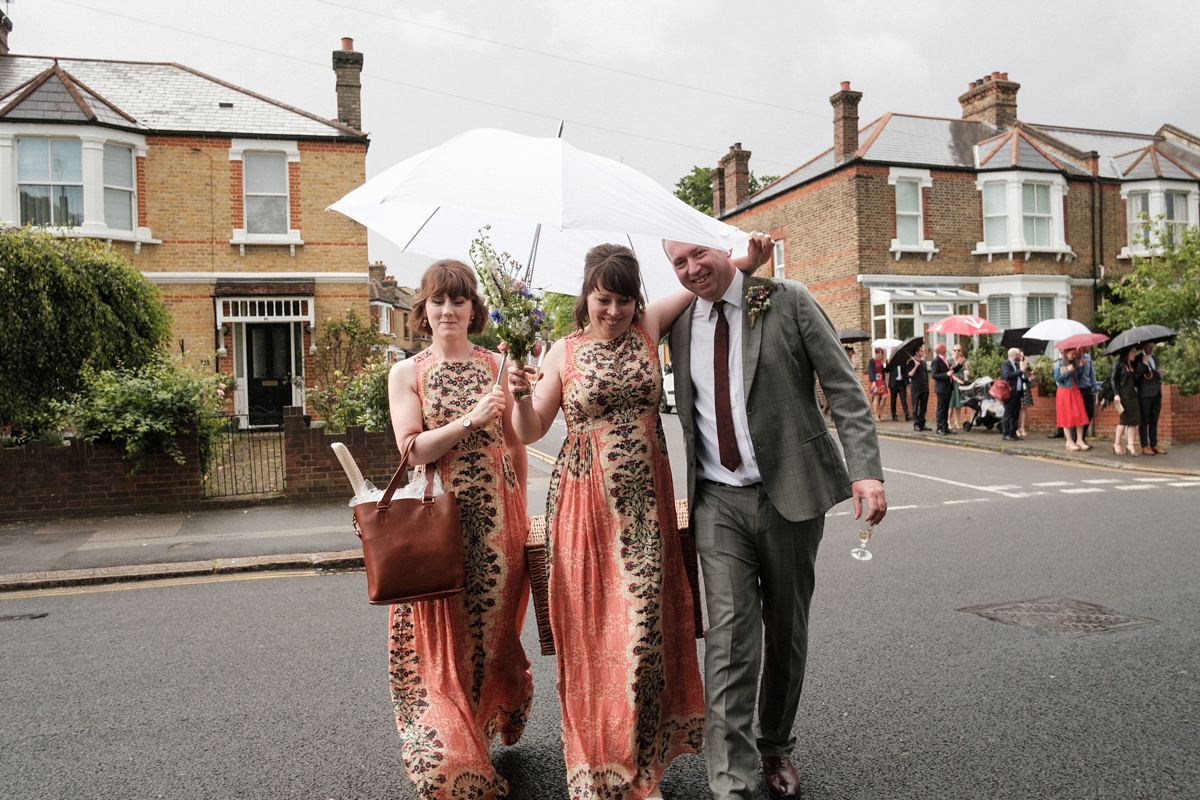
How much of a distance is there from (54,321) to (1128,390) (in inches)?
629

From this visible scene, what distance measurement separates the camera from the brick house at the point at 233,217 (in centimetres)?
2058

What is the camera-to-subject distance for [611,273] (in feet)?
10.4

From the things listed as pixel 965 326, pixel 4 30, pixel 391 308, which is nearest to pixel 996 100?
pixel 965 326

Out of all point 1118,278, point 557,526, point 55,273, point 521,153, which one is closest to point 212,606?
point 557,526

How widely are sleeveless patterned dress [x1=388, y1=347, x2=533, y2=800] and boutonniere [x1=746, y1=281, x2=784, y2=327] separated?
109 cm

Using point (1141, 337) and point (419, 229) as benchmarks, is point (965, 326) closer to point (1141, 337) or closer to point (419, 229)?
point (1141, 337)

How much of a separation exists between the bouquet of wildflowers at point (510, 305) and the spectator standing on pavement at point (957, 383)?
56.0 ft

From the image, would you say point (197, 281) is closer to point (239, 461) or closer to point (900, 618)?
point (239, 461)

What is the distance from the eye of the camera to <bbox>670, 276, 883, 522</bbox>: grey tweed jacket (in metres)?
3.18

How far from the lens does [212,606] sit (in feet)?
20.9

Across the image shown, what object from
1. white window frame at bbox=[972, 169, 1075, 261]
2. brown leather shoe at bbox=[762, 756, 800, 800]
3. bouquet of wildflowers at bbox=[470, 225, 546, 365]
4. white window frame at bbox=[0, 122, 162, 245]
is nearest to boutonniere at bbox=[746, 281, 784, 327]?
bouquet of wildflowers at bbox=[470, 225, 546, 365]

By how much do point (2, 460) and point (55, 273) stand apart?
10.6ft

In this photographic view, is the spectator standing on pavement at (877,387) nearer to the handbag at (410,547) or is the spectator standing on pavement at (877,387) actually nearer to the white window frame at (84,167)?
the white window frame at (84,167)

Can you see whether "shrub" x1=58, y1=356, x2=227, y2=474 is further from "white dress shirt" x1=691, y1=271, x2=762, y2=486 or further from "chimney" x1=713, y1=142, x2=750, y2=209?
"chimney" x1=713, y1=142, x2=750, y2=209
